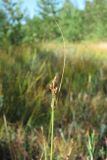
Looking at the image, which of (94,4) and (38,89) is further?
(94,4)

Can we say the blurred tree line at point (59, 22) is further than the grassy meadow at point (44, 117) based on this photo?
Yes

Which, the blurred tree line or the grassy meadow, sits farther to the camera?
the blurred tree line

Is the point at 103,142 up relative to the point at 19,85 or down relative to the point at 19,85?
down

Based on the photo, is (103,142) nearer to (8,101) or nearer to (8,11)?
(8,101)

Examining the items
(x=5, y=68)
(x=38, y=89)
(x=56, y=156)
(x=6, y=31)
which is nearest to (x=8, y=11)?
(x=6, y=31)

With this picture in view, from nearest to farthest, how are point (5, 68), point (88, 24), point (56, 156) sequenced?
1. point (56, 156)
2. point (5, 68)
3. point (88, 24)

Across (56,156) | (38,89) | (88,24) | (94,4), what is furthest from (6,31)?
(94,4)

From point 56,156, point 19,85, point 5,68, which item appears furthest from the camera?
point 5,68

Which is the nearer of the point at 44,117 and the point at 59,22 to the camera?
the point at 44,117
